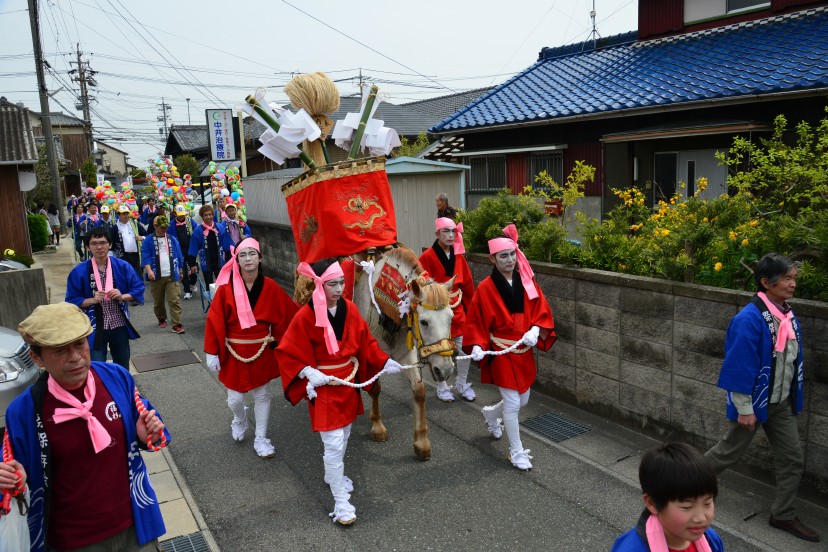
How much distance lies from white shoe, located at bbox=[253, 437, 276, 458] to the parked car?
2.36 metres

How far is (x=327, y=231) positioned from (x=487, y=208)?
7.85 ft

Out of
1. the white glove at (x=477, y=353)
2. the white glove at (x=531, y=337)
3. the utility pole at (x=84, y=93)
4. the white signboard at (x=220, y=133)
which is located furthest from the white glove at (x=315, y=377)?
the utility pole at (x=84, y=93)

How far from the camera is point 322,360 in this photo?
189 inches

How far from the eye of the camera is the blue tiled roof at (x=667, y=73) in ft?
30.9

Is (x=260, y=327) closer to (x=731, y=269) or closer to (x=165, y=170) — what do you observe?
(x=731, y=269)

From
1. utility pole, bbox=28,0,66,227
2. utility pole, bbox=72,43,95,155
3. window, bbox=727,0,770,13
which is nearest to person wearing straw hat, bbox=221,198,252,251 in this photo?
window, bbox=727,0,770,13

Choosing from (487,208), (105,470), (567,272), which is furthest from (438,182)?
(105,470)

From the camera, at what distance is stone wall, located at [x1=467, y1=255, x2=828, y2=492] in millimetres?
4371

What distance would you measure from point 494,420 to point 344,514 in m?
1.89

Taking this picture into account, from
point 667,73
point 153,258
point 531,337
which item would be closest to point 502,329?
point 531,337

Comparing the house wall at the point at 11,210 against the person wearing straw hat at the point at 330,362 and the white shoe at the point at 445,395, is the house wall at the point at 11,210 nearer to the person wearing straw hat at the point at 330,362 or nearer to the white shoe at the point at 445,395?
the white shoe at the point at 445,395

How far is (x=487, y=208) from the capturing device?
7754mm

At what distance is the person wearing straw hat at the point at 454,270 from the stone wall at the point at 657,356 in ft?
2.93

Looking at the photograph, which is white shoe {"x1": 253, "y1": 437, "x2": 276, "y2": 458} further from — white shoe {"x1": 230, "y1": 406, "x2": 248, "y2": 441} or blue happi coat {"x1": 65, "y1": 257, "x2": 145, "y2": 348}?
blue happi coat {"x1": 65, "y1": 257, "x2": 145, "y2": 348}
